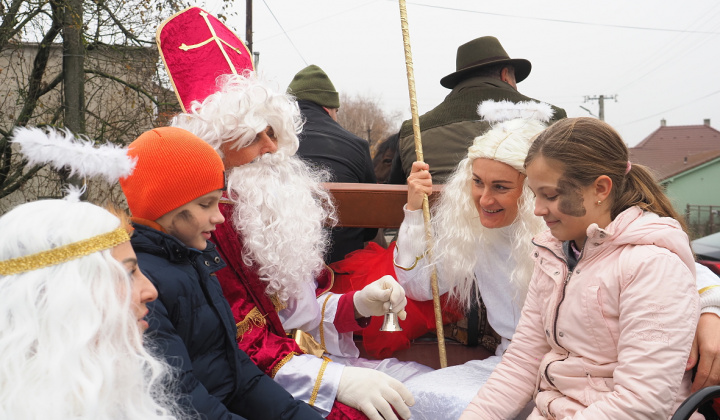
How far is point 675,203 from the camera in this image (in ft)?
6.91

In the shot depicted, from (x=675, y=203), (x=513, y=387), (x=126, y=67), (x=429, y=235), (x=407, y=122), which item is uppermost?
(x=126, y=67)

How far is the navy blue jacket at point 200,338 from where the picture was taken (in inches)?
65.4

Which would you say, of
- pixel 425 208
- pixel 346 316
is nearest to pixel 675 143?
pixel 425 208

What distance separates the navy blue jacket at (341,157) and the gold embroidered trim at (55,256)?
7.25 feet

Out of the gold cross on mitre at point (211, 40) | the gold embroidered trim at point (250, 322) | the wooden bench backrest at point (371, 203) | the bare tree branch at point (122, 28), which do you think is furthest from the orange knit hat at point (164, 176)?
the bare tree branch at point (122, 28)

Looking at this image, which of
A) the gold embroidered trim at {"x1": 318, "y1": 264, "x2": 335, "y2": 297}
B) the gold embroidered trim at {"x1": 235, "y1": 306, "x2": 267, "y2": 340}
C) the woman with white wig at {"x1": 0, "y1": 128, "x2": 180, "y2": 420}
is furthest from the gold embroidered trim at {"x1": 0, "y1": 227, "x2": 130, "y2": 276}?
the gold embroidered trim at {"x1": 318, "y1": 264, "x2": 335, "y2": 297}

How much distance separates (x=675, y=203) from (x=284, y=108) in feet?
5.24

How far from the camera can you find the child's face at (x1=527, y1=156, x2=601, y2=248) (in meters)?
1.88

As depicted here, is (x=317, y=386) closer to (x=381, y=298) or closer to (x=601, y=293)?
(x=381, y=298)

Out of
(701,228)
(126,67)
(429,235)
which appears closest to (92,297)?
(429,235)

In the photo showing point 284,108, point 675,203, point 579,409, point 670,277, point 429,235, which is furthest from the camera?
point 429,235

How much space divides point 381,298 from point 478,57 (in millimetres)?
2204

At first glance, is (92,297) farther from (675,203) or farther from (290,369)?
(675,203)

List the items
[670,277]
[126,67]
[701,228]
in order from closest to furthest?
[670,277] < [126,67] < [701,228]
